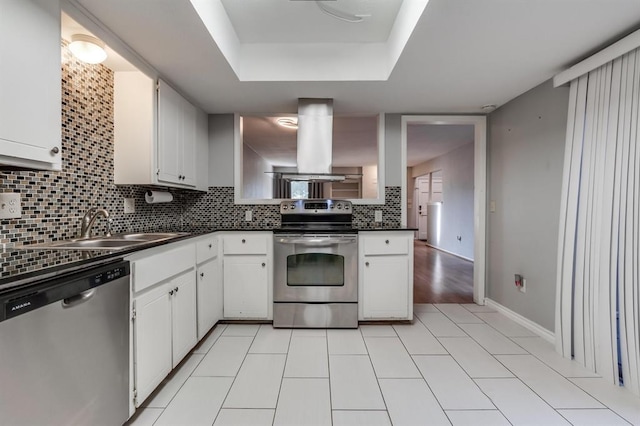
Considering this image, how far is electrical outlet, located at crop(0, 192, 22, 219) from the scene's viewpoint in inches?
53.1

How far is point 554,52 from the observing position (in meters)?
1.88

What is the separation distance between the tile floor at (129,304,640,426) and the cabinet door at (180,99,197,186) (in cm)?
143

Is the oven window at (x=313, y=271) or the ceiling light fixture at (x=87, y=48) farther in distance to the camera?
the oven window at (x=313, y=271)

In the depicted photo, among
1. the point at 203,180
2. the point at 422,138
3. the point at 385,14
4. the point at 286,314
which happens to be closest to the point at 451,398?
the point at 286,314

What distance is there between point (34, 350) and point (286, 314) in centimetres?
179

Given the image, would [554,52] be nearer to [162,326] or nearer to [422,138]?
[162,326]

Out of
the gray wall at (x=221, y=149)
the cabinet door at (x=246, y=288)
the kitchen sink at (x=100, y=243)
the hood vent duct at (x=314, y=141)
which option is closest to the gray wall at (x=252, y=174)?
the gray wall at (x=221, y=149)

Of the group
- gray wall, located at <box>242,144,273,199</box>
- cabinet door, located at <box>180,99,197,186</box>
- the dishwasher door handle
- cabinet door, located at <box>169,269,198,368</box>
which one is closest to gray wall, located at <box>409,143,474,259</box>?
gray wall, located at <box>242,144,273,199</box>

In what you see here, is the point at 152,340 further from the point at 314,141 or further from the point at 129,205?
the point at 314,141

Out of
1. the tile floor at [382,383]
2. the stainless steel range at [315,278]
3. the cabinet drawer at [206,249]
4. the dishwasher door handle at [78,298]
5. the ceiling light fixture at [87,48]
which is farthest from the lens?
the stainless steel range at [315,278]

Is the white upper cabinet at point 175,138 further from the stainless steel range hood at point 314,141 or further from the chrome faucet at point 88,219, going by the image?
the stainless steel range hood at point 314,141

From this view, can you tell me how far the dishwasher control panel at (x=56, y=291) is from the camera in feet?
2.76

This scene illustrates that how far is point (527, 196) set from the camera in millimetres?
2547

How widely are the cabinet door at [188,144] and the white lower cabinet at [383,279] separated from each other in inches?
66.6
